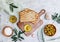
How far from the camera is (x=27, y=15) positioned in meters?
1.50

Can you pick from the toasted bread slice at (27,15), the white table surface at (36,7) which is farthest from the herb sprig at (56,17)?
the toasted bread slice at (27,15)

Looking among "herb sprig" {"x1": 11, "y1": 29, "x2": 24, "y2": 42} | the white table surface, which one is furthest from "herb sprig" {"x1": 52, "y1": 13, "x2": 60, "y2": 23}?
"herb sprig" {"x1": 11, "y1": 29, "x2": 24, "y2": 42}

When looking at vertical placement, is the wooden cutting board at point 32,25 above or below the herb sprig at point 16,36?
above

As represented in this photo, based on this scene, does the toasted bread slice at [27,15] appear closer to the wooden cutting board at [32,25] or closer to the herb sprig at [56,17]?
the wooden cutting board at [32,25]

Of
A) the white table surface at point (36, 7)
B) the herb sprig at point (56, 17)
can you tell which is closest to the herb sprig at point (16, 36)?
the white table surface at point (36, 7)

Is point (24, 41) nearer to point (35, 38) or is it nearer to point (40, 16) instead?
point (35, 38)

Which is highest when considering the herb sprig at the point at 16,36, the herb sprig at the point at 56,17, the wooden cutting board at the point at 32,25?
the herb sprig at the point at 56,17

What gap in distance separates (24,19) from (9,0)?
0.22 m

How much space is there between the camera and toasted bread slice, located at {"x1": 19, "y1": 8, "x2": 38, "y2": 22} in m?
1.49

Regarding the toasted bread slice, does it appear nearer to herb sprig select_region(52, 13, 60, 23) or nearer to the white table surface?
the white table surface

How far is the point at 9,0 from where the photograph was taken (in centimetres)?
152

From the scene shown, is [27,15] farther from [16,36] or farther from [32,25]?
[16,36]

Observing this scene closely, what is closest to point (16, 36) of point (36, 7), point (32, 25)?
point (32, 25)

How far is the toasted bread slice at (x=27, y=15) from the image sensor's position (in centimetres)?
149
